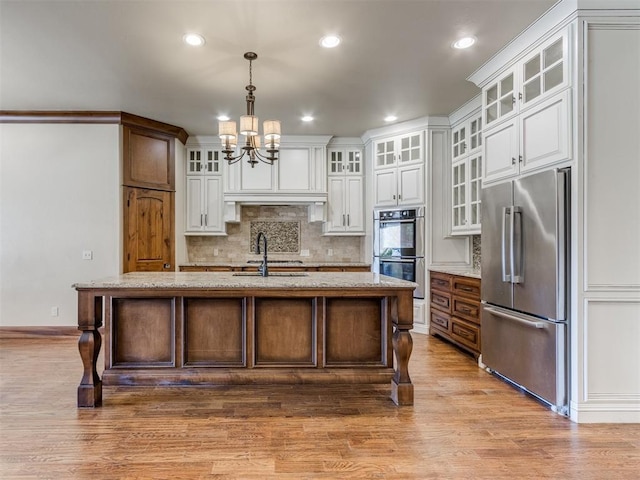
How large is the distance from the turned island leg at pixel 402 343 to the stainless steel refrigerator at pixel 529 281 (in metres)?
0.87

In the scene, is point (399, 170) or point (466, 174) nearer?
point (466, 174)

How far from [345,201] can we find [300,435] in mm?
4057

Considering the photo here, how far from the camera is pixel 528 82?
3.00m

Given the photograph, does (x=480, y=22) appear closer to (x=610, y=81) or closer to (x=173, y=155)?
(x=610, y=81)

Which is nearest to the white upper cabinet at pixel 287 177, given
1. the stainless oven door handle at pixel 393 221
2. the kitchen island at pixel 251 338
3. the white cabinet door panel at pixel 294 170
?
the white cabinet door panel at pixel 294 170

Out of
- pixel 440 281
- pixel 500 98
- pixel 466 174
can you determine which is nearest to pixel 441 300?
pixel 440 281

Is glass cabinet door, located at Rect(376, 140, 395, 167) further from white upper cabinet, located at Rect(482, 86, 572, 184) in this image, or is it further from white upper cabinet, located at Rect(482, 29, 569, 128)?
white upper cabinet, located at Rect(482, 86, 572, 184)

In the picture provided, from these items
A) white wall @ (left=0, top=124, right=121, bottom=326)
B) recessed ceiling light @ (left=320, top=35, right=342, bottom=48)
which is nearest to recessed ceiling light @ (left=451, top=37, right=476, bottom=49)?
recessed ceiling light @ (left=320, top=35, right=342, bottom=48)

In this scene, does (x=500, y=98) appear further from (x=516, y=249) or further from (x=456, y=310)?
(x=456, y=310)

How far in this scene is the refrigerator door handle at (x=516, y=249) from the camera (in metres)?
2.92

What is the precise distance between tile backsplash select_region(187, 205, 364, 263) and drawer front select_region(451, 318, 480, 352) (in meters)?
2.15

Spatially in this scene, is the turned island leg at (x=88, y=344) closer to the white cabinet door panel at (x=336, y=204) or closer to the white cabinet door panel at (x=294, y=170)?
the white cabinet door panel at (x=294, y=170)

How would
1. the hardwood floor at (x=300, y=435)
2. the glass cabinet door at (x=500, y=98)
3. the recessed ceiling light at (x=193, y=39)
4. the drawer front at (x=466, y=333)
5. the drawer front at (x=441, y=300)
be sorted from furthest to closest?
the drawer front at (x=441, y=300) < the drawer front at (x=466, y=333) < the glass cabinet door at (x=500, y=98) < the recessed ceiling light at (x=193, y=39) < the hardwood floor at (x=300, y=435)

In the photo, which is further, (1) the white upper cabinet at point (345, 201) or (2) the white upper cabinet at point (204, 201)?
(1) the white upper cabinet at point (345, 201)
